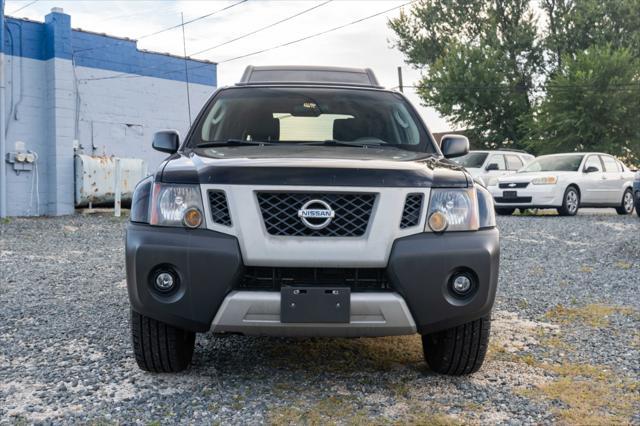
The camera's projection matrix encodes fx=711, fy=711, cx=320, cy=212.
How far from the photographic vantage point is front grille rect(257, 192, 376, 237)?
3.40 metres

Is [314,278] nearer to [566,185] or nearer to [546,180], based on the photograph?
[546,180]

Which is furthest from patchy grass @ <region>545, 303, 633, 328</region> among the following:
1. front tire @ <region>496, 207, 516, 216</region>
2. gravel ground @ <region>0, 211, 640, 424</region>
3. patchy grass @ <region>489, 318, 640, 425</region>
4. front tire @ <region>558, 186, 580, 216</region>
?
front tire @ <region>496, 207, 516, 216</region>

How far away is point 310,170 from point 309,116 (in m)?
1.70

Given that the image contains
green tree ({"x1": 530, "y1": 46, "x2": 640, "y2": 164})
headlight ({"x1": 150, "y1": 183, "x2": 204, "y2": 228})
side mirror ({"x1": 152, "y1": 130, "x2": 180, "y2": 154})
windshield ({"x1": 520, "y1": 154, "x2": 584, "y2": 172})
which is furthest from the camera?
green tree ({"x1": 530, "y1": 46, "x2": 640, "y2": 164})

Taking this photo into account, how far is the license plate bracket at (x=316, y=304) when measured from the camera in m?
3.33

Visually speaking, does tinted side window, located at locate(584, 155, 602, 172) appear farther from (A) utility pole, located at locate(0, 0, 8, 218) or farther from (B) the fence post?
(A) utility pole, located at locate(0, 0, 8, 218)

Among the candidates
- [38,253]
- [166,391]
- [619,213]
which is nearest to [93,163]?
[38,253]

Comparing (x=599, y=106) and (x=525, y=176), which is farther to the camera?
(x=599, y=106)

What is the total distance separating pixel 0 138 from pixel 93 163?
7.99 feet

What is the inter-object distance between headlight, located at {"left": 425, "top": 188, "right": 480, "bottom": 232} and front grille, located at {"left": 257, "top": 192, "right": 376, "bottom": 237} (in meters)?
0.32

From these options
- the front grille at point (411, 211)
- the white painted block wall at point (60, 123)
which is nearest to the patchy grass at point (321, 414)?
the front grille at point (411, 211)

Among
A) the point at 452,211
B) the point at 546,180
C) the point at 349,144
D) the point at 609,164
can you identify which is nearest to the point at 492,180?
the point at 546,180

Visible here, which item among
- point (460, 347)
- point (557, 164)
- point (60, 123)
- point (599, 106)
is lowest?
point (460, 347)

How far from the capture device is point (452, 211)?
3557 mm
